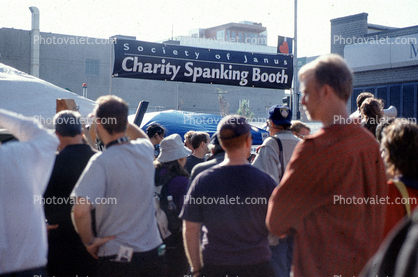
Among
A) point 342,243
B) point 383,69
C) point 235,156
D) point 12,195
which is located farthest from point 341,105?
point 383,69

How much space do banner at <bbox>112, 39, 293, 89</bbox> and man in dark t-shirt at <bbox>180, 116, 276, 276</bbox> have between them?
17.7 feet

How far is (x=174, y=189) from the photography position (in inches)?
148

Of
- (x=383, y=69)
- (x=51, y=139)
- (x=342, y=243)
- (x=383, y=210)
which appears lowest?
(x=342, y=243)

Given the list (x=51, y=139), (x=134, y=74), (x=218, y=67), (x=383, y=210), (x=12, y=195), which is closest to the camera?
(x=383, y=210)

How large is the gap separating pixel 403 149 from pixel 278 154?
189cm

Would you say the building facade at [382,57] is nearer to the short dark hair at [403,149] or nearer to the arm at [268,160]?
the arm at [268,160]

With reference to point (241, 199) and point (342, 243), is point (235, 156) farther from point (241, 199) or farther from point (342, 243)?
point (342, 243)

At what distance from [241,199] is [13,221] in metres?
1.34

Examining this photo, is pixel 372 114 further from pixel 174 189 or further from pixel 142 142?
pixel 142 142

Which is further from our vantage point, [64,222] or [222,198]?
[64,222]

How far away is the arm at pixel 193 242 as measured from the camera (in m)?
2.67

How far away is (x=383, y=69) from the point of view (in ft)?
49.2

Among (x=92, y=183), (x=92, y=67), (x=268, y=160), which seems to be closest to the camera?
(x=92, y=183)

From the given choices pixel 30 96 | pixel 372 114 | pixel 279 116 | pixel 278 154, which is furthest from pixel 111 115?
pixel 30 96
